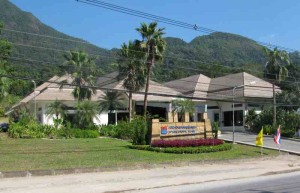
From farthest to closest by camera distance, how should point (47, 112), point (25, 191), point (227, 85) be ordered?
1. point (227, 85)
2. point (47, 112)
3. point (25, 191)

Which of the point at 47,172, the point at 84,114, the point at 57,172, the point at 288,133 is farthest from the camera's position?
the point at 288,133

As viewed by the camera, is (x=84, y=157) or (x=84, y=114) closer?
(x=84, y=157)

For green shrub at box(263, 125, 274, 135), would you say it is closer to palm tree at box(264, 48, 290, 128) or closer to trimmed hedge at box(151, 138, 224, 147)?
palm tree at box(264, 48, 290, 128)

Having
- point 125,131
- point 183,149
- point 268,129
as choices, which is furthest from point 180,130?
point 268,129

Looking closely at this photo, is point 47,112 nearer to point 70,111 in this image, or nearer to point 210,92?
point 70,111

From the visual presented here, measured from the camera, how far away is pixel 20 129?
37.6m

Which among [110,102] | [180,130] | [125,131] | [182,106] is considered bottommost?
[125,131]

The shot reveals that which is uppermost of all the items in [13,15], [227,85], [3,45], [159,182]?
[13,15]

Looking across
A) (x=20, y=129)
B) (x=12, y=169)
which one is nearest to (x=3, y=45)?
(x=20, y=129)

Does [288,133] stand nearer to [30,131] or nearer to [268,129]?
[268,129]

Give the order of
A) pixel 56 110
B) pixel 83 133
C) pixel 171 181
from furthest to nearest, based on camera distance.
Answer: pixel 56 110, pixel 83 133, pixel 171 181

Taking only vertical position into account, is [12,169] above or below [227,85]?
below

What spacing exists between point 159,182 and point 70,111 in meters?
35.5

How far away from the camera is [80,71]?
5188 cm
